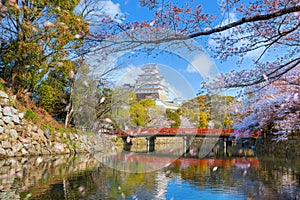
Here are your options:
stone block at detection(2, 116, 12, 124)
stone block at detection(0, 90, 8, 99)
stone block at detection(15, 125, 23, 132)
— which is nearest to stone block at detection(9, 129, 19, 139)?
stone block at detection(15, 125, 23, 132)

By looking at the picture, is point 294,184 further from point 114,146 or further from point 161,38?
point 114,146

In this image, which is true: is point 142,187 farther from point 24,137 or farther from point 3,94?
point 3,94

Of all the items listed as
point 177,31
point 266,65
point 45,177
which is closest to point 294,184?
point 266,65

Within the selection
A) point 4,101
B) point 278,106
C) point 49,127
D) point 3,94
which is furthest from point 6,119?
point 278,106

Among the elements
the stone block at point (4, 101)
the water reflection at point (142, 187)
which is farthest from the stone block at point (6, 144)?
the water reflection at point (142, 187)

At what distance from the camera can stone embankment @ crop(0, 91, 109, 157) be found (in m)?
8.05

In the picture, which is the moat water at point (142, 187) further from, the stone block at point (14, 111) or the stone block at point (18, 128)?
the stone block at point (14, 111)

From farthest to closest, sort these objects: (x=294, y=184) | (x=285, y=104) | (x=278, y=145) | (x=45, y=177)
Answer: (x=278, y=145), (x=285, y=104), (x=45, y=177), (x=294, y=184)

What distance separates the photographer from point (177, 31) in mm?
3395

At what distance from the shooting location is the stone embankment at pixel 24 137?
8.05 meters

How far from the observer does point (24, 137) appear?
857 cm

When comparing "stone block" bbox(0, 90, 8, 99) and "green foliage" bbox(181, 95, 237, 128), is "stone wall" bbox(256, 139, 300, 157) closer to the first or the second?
"green foliage" bbox(181, 95, 237, 128)

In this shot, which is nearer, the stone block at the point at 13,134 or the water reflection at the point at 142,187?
the water reflection at the point at 142,187

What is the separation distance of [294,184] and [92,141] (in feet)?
28.5
